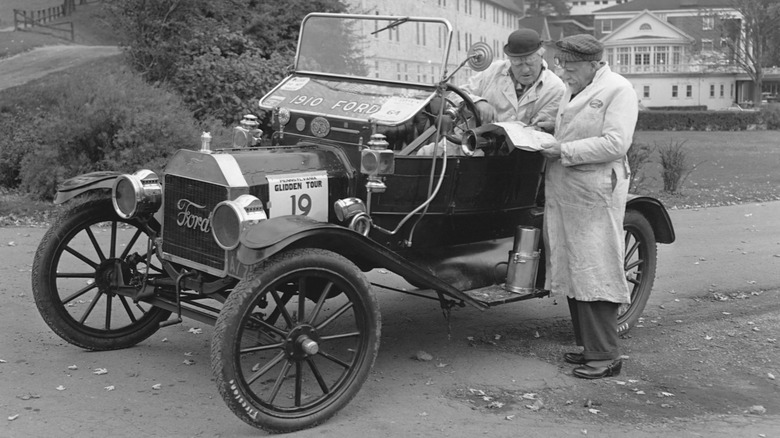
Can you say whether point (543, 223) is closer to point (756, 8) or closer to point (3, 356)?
point (3, 356)

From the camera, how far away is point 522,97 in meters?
6.29

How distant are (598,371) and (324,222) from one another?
1.96 metres

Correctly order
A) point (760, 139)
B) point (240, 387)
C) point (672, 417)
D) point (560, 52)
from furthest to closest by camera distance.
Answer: point (760, 139) → point (560, 52) → point (672, 417) → point (240, 387)

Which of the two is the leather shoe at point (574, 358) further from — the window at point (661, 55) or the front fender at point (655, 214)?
the window at point (661, 55)

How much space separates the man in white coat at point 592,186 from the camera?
5496 mm

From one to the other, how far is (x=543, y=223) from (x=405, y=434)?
80.5 inches

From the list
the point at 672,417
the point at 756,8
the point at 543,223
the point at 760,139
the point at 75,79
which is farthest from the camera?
the point at 756,8

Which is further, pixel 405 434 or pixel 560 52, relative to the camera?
pixel 560 52

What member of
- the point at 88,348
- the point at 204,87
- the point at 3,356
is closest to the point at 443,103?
the point at 88,348

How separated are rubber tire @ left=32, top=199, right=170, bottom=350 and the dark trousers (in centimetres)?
275

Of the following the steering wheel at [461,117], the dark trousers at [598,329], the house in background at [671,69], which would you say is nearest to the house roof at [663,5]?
the house in background at [671,69]

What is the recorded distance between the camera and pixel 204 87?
15.4 meters

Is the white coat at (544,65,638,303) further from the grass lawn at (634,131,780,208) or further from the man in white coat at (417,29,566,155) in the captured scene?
the grass lawn at (634,131,780,208)

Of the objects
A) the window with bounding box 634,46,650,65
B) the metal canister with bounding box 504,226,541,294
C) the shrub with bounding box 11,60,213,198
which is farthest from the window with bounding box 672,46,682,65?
the metal canister with bounding box 504,226,541,294
